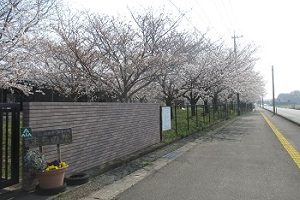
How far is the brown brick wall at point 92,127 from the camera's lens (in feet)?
18.9

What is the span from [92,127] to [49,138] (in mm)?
1793

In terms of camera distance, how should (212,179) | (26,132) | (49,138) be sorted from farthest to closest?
(212,179), (49,138), (26,132)

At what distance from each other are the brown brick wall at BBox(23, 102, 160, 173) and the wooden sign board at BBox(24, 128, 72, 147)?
0.60ft

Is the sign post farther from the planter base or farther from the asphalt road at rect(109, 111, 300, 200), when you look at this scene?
the asphalt road at rect(109, 111, 300, 200)

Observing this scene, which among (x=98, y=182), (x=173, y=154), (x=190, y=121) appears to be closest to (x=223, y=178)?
(x=98, y=182)

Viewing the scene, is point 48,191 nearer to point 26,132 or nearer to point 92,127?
point 26,132

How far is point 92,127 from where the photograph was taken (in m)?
7.23

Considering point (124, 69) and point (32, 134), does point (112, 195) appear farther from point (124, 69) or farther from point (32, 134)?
point (124, 69)

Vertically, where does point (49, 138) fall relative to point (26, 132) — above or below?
below

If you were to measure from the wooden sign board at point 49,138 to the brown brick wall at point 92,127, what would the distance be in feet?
0.60

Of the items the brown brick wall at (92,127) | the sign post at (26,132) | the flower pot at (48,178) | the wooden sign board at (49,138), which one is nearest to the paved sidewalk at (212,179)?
the flower pot at (48,178)

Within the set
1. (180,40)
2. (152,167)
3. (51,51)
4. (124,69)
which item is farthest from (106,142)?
(180,40)

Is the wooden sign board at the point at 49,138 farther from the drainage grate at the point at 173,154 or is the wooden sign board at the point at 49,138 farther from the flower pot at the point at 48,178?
the drainage grate at the point at 173,154

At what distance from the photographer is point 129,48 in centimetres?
1295
